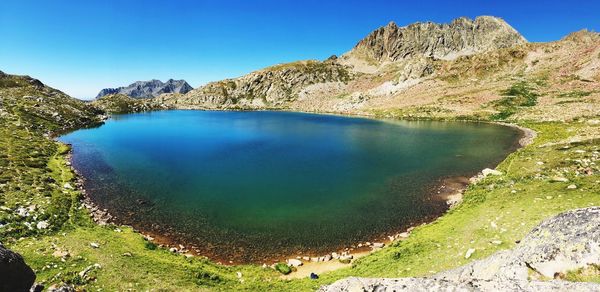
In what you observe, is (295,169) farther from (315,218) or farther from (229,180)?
(315,218)

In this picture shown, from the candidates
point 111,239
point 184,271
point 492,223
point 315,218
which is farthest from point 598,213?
point 111,239

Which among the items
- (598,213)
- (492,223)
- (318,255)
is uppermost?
(598,213)

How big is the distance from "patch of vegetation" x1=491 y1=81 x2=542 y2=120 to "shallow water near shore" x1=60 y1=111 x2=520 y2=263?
4086 centimetres

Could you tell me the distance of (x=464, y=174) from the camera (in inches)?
1937

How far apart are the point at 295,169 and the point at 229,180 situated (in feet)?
38.9

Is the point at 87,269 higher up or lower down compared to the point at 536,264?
lower down

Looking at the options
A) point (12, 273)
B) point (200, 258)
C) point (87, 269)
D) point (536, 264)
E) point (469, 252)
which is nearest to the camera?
point (536, 264)

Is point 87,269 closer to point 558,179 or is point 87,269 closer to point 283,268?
point 283,268

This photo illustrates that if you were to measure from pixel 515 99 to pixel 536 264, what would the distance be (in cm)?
14769

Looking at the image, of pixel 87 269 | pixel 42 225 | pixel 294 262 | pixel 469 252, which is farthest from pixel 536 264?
pixel 42 225

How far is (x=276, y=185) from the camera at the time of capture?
4706cm

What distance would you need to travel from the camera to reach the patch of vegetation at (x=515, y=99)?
11894cm

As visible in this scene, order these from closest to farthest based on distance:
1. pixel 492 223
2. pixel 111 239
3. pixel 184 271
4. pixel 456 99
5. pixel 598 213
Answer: pixel 598 213 → pixel 184 271 → pixel 492 223 → pixel 111 239 → pixel 456 99

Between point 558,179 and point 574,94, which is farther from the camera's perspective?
point 574,94
